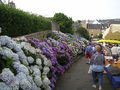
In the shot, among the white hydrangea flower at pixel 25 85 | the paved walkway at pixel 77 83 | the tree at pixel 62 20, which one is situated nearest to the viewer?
the white hydrangea flower at pixel 25 85

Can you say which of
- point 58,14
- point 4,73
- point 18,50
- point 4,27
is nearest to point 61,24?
point 58,14

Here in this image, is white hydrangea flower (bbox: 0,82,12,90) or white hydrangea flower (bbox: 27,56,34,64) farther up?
white hydrangea flower (bbox: 27,56,34,64)

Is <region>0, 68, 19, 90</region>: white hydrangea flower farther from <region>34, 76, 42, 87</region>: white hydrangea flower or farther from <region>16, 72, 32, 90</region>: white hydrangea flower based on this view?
<region>34, 76, 42, 87</region>: white hydrangea flower

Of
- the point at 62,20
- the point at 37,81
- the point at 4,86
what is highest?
the point at 62,20

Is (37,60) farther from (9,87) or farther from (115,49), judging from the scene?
(115,49)

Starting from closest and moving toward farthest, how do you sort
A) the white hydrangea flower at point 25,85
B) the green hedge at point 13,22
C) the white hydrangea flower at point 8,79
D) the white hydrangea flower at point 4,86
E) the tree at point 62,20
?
the white hydrangea flower at point 4,86, the white hydrangea flower at point 8,79, the white hydrangea flower at point 25,85, the green hedge at point 13,22, the tree at point 62,20

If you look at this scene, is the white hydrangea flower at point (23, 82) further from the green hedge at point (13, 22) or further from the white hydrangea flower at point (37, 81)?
the green hedge at point (13, 22)

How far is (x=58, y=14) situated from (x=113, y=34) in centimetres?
1203

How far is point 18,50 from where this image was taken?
12.2 feet

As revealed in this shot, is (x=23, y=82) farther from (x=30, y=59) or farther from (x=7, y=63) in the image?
(x=30, y=59)

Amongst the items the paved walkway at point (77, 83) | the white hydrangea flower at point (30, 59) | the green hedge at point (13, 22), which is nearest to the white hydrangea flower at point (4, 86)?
the white hydrangea flower at point (30, 59)

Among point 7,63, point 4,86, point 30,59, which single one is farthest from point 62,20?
point 4,86

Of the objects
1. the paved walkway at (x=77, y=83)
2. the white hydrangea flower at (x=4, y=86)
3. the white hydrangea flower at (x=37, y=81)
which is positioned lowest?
the paved walkway at (x=77, y=83)

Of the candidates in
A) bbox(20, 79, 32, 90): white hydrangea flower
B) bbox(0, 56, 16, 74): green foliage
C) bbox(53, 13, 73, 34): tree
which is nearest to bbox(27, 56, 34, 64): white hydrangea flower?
bbox(0, 56, 16, 74): green foliage
